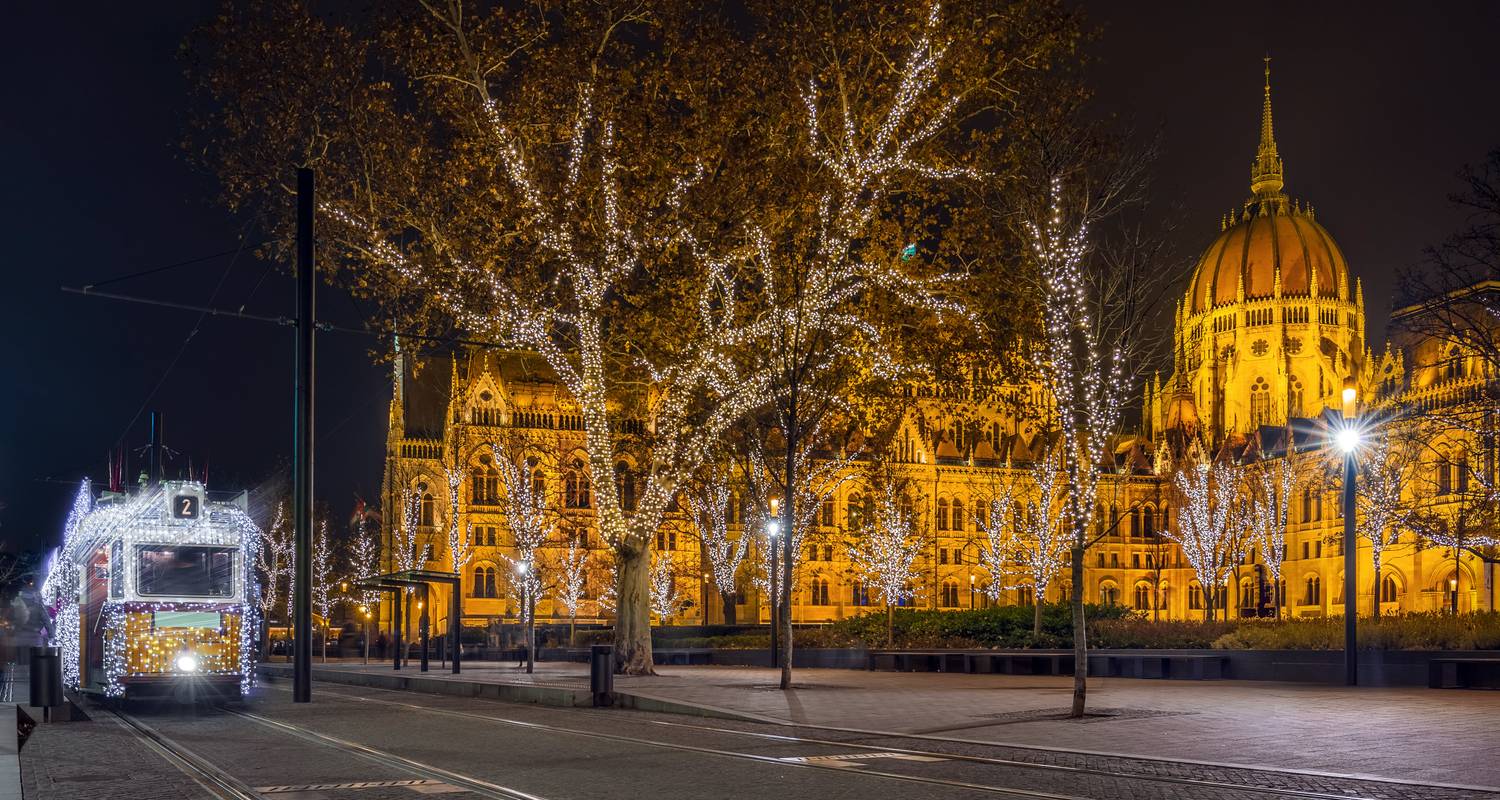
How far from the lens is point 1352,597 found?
83.1ft

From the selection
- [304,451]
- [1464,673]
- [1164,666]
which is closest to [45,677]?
[304,451]

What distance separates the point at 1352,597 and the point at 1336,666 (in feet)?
5.69

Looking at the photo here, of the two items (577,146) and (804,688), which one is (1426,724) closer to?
(804,688)

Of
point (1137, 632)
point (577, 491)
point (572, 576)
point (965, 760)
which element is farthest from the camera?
point (577, 491)

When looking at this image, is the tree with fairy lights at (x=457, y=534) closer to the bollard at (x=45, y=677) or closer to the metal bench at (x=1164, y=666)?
the metal bench at (x=1164, y=666)

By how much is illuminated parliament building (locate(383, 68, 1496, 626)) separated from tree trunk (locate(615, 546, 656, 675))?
Answer: 43.5m

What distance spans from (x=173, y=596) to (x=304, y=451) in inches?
219

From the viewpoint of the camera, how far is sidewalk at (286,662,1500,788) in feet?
44.5

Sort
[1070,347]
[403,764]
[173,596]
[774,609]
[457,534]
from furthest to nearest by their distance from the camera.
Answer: [457,534] < [774,609] < [173,596] < [1070,347] < [403,764]

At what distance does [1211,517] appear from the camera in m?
98.3

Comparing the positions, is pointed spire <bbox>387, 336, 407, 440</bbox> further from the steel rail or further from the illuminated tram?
the steel rail

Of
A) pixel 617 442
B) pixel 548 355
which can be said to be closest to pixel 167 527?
pixel 548 355

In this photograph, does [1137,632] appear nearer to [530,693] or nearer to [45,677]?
[530,693]

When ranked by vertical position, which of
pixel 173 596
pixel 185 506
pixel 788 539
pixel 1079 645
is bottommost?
pixel 1079 645
